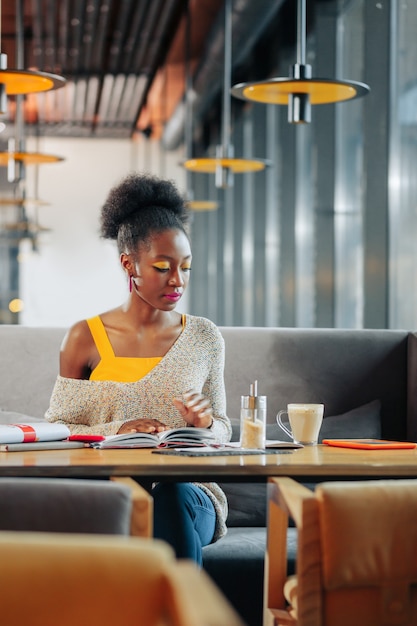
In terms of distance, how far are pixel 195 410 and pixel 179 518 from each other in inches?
12.5

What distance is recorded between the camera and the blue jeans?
254cm

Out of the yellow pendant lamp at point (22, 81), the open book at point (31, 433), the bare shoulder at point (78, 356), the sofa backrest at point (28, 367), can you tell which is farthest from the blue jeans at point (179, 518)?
the yellow pendant lamp at point (22, 81)

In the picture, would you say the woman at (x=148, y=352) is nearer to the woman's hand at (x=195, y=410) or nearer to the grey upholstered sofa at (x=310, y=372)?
the woman's hand at (x=195, y=410)

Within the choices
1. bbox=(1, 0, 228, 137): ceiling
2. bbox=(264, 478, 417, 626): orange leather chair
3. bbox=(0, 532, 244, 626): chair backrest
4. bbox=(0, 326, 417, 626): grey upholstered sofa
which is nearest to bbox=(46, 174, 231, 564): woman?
bbox=(0, 326, 417, 626): grey upholstered sofa

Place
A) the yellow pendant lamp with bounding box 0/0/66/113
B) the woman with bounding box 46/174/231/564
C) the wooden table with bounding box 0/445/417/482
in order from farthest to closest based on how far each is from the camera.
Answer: the yellow pendant lamp with bounding box 0/0/66/113 → the woman with bounding box 46/174/231/564 → the wooden table with bounding box 0/445/417/482

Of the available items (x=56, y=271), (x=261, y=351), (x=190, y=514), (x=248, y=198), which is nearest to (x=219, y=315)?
(x=248, y=198)

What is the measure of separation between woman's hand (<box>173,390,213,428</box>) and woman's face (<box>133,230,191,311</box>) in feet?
1.33

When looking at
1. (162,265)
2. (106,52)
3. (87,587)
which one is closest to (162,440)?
(162,265)

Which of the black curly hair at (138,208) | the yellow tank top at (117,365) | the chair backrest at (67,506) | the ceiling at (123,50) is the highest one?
the ceiling at (123,50)

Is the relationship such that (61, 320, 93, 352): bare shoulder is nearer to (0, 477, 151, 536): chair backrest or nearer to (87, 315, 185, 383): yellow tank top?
(87, 315, 185, 383): yellow tank top

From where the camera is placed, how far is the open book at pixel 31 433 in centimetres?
248

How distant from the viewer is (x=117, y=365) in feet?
10.2

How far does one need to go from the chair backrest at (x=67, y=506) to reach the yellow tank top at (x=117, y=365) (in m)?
1.14

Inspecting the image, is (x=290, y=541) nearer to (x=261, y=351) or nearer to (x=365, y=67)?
(x=261, y=351)
